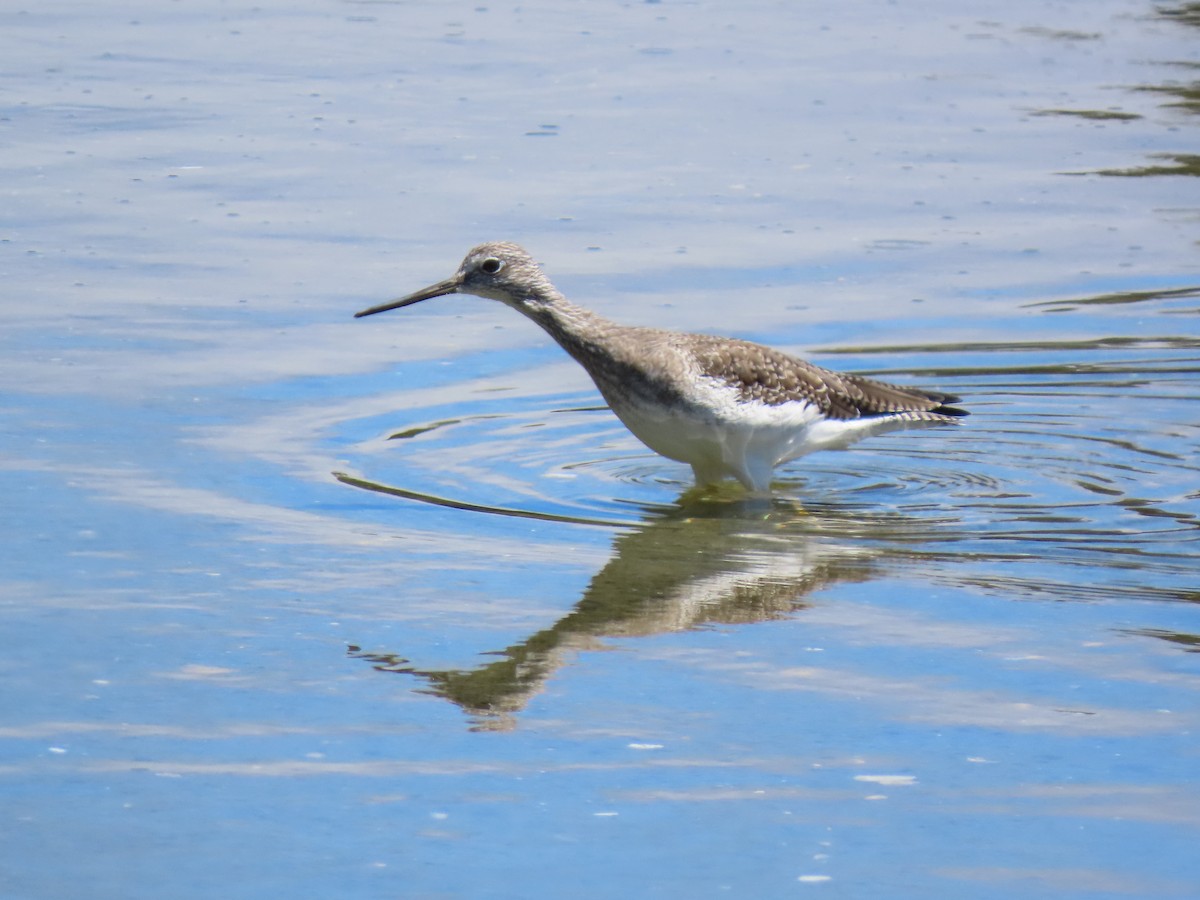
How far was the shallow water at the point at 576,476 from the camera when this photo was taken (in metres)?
6.25

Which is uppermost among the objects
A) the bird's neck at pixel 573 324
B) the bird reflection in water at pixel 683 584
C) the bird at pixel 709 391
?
the bird's neck at pixel 573 324

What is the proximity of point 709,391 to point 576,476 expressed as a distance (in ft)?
2.84

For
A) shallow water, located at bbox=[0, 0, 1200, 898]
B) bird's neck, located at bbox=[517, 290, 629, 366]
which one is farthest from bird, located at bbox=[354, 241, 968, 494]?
shallow water, located at bbox=[0, 0, 1200, 898]

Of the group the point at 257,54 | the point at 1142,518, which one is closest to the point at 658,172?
the point at 257,54

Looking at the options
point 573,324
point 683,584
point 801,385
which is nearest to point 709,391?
point 801,385

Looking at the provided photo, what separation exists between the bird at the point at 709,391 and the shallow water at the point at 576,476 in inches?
10.5

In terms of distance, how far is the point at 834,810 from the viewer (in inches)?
247

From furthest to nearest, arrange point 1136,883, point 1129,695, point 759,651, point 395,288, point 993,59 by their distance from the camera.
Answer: point 993,59 < point 395,288 < point 759,651 < point 1129,695 < point 1136,883

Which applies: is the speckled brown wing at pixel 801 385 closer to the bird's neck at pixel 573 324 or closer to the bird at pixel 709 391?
the bird at pixel 709 391

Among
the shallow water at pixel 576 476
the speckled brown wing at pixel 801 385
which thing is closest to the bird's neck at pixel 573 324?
the speckled brown wing at pixel 801 385

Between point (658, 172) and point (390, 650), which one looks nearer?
point (390, 650)

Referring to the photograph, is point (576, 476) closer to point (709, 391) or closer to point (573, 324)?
point (573, 324)

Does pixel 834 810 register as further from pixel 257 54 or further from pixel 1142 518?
pixel 257 54

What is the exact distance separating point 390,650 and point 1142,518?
368cm
